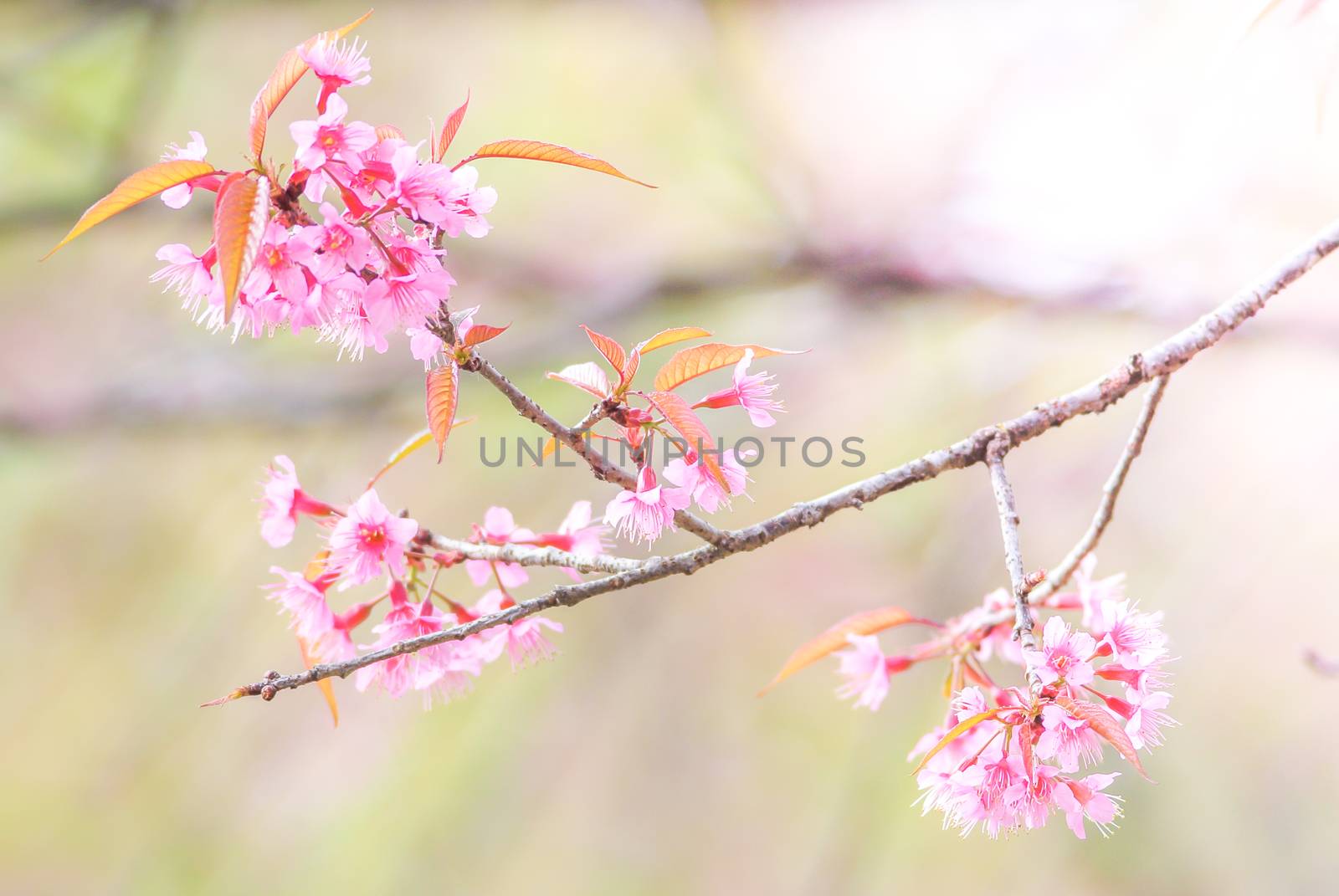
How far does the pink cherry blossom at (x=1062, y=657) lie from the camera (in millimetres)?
360

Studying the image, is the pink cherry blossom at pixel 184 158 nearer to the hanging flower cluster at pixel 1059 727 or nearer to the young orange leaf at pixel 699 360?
the young orange leaf at pixel 699 360

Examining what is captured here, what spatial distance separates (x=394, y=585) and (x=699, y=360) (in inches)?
7.7

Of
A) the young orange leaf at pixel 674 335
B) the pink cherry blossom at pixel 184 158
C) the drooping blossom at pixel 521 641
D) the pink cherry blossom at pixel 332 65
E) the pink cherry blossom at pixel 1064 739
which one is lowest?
the pink cherry blossom at pixel 1064 739

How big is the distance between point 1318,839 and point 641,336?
123 cm

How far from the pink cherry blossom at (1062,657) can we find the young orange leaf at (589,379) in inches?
7.9

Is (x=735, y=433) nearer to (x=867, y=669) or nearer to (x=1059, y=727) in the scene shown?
(x=867, y=669)

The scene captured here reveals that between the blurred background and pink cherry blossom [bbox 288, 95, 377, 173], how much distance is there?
1.10m

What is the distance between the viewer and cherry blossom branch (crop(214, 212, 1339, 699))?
1.24 ft

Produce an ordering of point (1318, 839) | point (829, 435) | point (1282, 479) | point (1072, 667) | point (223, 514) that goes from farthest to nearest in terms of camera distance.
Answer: point (223, 514) → point (829, 435) → point (1282, 479) → point (1318, 839) → point (1072, 667)

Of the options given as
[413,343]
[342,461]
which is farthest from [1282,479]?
[342,461]

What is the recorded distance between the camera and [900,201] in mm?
1496

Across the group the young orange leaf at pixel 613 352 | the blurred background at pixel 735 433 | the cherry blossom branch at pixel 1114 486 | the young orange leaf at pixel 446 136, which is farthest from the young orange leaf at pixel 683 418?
the blurred background at pixel 735 433

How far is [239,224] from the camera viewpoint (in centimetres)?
31

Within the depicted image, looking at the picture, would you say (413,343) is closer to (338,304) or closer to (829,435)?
(338,304)
